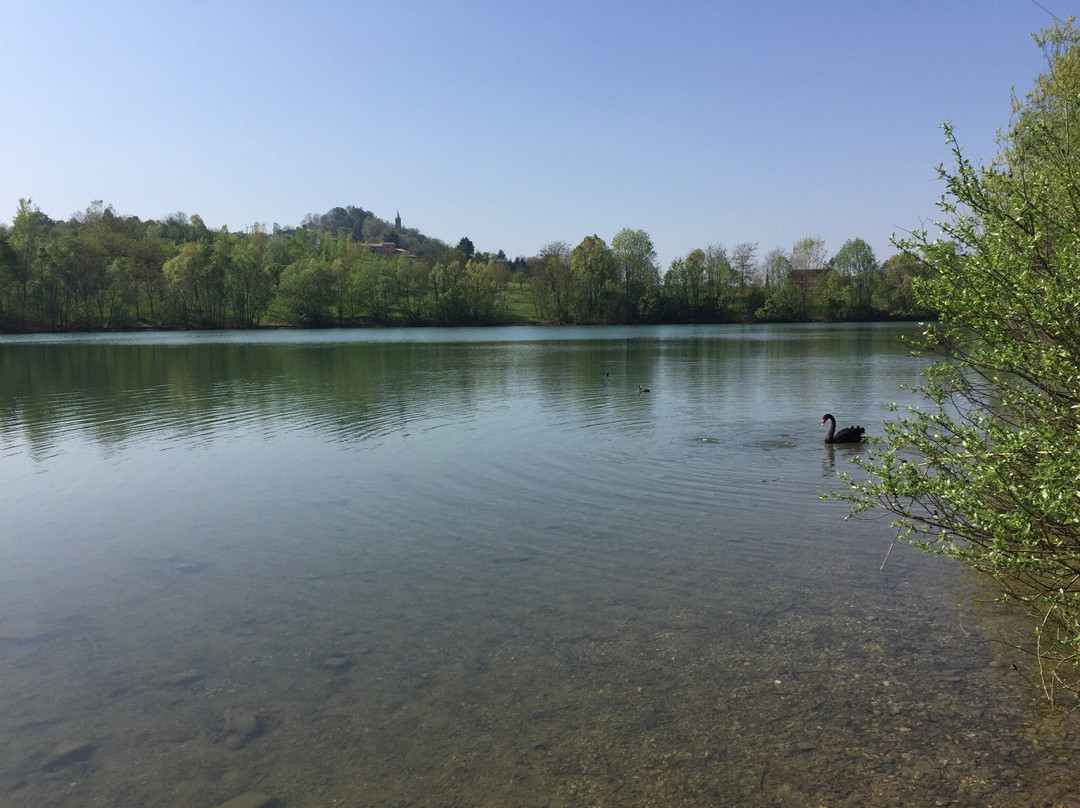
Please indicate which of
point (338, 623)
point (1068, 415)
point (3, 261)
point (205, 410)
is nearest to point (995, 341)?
point (1068, 415)

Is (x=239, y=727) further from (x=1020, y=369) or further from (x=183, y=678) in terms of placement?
(x=1020, y=369)

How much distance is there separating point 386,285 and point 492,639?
417ft

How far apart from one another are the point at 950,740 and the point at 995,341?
371 cm

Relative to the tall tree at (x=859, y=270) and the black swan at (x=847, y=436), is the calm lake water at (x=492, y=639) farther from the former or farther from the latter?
the tall tree at (x=859, y=270)

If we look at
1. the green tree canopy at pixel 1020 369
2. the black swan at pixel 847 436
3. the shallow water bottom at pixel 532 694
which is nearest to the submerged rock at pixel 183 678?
the shallow water bottom at pixel 532 694

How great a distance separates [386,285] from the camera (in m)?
132

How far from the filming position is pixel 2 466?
20203 mm

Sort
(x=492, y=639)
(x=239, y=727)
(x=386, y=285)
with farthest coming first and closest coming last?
(x=386, y=285) < (x=492, y=639) < (x=239, y=727)

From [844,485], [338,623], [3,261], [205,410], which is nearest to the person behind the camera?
[338,623]

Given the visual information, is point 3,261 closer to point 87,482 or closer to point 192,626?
point 87,482

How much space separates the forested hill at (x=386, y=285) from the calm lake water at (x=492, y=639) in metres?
109

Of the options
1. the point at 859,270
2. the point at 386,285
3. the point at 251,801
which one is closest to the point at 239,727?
the point at 251,801

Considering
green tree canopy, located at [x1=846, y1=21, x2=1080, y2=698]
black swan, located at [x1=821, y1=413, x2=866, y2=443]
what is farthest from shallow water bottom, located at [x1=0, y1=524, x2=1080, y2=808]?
black swan, located at [x1=821, y1=413, x2=866, y2=443]

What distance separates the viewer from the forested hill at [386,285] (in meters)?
116
